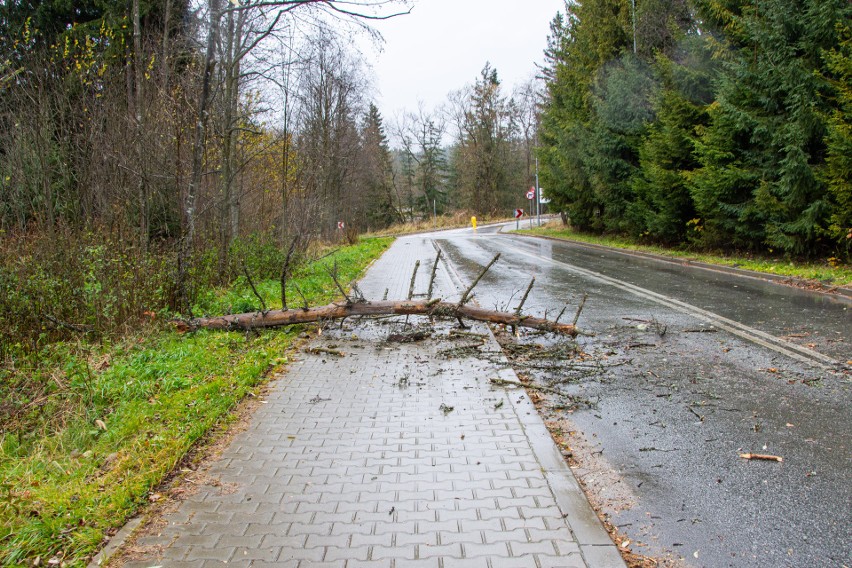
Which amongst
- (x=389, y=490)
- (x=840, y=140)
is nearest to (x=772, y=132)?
(x=840, y=140)

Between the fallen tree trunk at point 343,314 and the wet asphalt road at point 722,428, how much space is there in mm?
1717

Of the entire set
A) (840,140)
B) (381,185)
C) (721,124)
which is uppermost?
(381,185)

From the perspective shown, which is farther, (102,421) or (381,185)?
(381,185)

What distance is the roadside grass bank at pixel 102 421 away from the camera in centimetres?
343

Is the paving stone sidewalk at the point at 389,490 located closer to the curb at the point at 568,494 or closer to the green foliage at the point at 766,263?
the curb at the point at 568,494

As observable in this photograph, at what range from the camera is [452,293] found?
39.8 feet

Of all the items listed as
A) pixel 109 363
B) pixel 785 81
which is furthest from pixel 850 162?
pixel 109 363

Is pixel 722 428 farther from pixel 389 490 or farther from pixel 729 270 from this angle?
pixel 729 270

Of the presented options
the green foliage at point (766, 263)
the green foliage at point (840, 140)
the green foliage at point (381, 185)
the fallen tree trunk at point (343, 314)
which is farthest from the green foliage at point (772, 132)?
the green foliage at point (381, 185)

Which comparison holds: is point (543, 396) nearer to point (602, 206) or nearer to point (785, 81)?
point (785, 81)

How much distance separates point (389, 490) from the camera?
382 centimetres

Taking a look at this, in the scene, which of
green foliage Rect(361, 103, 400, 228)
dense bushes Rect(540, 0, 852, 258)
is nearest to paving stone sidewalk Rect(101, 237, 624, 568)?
dense bushes Rect(540, 0, 852, 258)

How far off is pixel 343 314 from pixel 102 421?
12.8ft

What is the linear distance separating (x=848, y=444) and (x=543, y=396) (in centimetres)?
253
